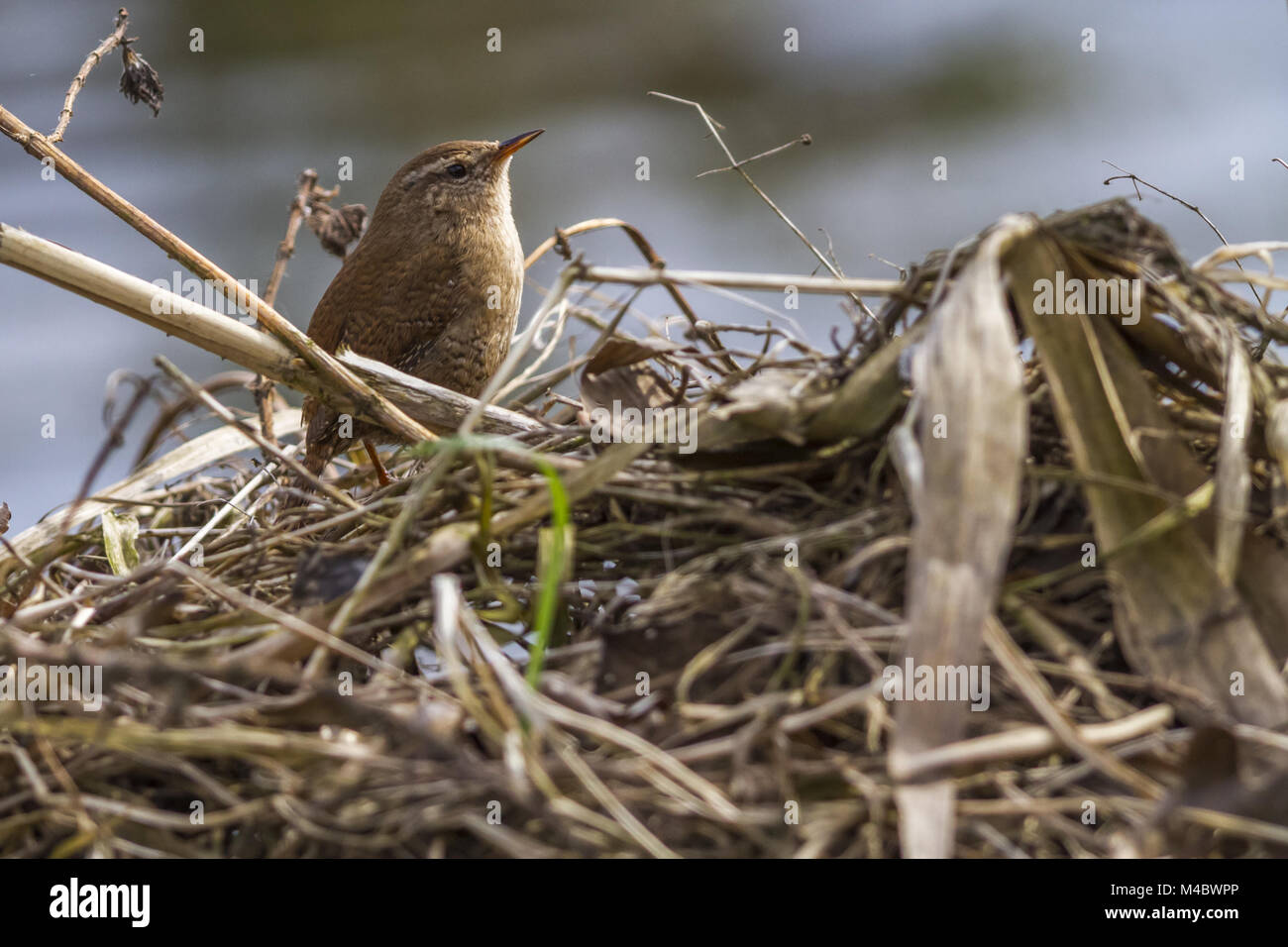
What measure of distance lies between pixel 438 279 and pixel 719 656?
199 cm

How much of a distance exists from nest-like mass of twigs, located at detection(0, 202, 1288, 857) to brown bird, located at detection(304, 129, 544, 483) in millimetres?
1374

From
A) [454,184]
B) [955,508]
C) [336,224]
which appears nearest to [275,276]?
[336,224]

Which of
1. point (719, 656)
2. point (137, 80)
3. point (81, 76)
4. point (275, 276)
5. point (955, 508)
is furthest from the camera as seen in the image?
point (275, 276)

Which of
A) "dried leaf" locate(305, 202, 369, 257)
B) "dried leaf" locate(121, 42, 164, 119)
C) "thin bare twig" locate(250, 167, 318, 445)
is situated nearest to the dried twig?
"dried leaf" locate(121, 42, 164, 119)

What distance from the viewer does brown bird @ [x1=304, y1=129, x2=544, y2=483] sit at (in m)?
2.69

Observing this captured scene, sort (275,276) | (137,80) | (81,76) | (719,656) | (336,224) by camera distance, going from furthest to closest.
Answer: (336,224) → (275,276) → (137,80) → (81,76) → (719,656)

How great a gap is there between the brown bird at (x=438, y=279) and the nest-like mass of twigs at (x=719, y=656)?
4.51 feet

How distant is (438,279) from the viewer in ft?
9.07

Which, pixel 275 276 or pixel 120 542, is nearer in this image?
pixel 120 542

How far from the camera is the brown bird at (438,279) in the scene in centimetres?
269

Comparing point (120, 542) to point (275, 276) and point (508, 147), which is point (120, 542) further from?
point (508, 147)

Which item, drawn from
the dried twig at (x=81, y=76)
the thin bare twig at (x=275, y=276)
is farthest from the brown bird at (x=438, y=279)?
the dried twig at (x=81, y=76)
